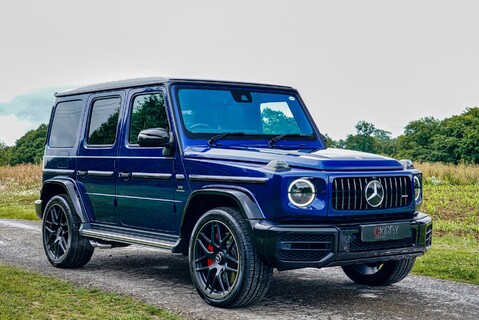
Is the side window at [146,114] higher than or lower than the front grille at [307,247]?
higher

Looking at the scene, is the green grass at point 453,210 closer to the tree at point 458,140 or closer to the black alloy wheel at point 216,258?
the black alloy wheel at point 216,258

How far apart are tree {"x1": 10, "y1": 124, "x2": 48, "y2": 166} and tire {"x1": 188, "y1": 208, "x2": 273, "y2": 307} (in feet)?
297

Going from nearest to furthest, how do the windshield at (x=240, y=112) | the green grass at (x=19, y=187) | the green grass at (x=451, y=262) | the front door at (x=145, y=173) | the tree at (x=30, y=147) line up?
the front door at (x=145, y=173)
the windshield at (x=240, y=112)
the green grass at (x=451, y=262)
the green grass at (x=19, y=187)
the tree at (x=30, y=147)

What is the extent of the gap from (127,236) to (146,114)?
1385 millimetres

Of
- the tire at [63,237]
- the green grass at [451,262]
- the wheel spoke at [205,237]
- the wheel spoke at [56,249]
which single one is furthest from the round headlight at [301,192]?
the wheel spoke at [56,249]

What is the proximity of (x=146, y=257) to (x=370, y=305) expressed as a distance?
432 centimetres

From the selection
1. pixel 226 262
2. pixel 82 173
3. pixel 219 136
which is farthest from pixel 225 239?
pixel 82 173

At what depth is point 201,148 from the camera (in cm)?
730

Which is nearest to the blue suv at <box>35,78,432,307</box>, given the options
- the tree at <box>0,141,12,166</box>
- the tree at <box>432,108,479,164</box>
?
the tree at <box>432,108,479,164</box>

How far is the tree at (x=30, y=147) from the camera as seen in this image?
97119 mm

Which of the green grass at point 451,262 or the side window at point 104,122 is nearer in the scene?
the side window at point 104,122

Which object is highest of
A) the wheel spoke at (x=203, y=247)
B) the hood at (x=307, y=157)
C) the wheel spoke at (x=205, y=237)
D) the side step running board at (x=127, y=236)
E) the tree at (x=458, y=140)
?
the tree at (x=458, y=140)

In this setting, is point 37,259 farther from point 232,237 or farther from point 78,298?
point 232,237

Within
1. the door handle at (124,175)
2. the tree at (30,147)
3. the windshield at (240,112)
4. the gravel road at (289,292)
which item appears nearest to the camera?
the gravel road at (289,292)
